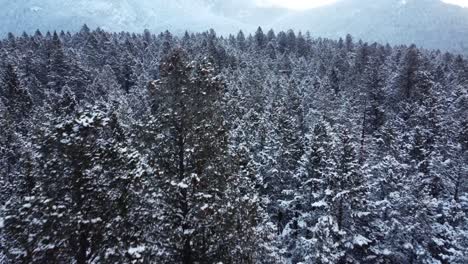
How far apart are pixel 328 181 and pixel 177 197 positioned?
16086mm

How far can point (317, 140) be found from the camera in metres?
29.5

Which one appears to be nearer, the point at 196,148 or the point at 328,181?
the point at 196,148

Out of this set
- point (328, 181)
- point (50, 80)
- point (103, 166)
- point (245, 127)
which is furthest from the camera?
point (50, 80)

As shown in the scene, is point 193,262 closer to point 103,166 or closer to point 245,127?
point 103,166

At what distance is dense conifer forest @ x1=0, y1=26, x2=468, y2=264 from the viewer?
40.2ft

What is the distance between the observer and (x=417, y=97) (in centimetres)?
5388

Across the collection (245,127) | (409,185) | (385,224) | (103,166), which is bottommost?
(385,224)

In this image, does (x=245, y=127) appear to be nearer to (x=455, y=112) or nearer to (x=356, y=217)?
(x=356, y=217)

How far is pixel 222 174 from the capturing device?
14148mm

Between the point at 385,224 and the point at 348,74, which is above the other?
the point at 348,74

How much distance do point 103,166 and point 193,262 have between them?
190 inches

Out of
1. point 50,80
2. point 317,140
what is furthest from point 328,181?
point 50,80

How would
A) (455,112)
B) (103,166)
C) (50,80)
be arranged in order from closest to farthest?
(103,166), (455,112), (50,80)

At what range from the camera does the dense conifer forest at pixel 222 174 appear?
40.2ft
